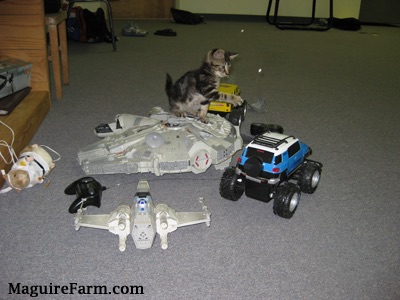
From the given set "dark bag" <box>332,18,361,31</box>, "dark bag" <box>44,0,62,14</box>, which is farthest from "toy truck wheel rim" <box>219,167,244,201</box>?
"dark bag" <box>332,18,361,31</box>

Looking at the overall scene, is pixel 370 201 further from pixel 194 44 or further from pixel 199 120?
pixel 194 44

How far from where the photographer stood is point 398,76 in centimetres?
301

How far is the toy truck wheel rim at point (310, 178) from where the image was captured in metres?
1.32

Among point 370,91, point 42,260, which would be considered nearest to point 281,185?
point 42,260

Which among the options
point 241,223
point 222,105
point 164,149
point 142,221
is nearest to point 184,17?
point 222,105

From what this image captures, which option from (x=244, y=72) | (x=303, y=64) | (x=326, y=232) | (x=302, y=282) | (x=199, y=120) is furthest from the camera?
(x=303, y=64)

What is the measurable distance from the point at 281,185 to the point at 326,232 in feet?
0.64

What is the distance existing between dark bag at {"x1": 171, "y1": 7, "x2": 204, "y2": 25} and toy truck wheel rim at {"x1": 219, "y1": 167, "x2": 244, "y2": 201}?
13.3 ft

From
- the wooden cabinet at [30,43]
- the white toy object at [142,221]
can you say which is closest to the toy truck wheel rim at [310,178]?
the white toy object at [142,221]

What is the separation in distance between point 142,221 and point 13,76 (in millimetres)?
1120

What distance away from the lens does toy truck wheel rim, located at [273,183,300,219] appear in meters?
1.19

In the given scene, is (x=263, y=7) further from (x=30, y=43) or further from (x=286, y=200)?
(x=286, y=200)

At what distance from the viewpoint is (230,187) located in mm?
1276

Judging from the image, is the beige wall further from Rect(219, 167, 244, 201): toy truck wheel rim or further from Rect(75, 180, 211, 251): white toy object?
Rect(75, 180, 211, 251): white toy object
